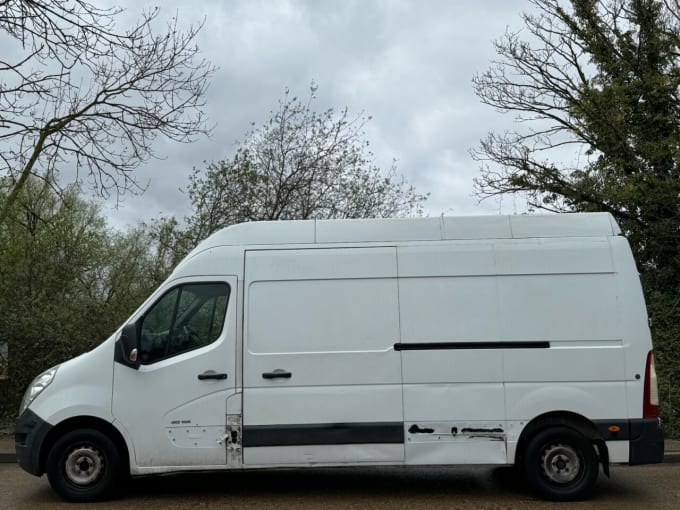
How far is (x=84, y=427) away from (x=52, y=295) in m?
8.08

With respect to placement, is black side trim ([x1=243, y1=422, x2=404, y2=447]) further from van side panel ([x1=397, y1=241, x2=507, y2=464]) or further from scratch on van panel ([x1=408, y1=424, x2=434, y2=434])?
van side panel ([x1=397, y1=241, x2=507, y2=464])

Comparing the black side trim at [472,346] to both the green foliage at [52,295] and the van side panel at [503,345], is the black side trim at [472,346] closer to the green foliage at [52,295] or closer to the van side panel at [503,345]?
the van side panel at [503,345]

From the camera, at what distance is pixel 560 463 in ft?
23.3

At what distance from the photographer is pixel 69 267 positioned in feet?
51.5

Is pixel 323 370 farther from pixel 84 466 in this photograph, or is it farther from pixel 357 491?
pixel 84 466

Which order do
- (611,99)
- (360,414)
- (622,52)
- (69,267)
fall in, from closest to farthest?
1. (360,414)
2. (69,267)
3. (611,99)
4. (622,52)

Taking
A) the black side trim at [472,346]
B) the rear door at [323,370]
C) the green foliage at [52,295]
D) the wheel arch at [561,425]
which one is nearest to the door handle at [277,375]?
the rear door at [323,370]

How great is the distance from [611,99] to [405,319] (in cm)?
1245

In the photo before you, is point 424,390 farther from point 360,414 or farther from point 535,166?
point 535,166

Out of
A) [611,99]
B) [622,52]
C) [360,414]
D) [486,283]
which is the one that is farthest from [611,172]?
[360,414]

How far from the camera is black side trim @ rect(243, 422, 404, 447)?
697 centimetres

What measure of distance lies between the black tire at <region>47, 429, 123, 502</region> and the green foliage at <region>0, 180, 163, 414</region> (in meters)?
6.19

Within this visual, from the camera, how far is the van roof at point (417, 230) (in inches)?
292

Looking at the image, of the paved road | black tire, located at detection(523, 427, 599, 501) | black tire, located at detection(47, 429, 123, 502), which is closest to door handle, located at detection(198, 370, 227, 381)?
black tire, located at detection(47, 429, 123, 502)
